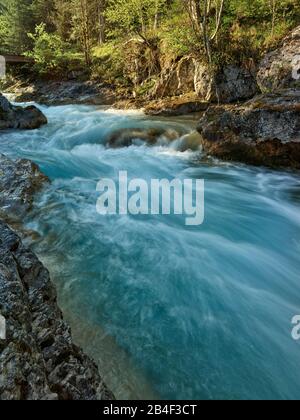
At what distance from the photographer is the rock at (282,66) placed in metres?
8.88

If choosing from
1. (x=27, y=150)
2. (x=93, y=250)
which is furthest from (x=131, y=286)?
(x=27, y=150)

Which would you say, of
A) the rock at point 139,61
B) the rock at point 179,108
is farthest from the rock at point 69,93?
the rock at point 179,108

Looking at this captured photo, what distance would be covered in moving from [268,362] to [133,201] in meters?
3.84

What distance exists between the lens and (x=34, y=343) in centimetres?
205

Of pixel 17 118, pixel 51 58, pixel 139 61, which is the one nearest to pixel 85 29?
pixel 51 58

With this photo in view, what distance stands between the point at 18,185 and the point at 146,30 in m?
13.6

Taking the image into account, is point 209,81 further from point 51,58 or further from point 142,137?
point 51,58

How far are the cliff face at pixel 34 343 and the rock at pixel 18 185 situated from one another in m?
2.16

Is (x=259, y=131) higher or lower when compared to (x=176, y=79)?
lower

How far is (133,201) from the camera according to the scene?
6.18 m

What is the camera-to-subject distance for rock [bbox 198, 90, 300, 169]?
6.93 m

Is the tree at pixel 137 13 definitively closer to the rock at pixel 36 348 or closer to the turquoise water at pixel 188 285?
the turquoise water at pixel 188 285

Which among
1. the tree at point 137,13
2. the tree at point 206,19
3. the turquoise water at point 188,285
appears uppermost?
the tree at point 137,13

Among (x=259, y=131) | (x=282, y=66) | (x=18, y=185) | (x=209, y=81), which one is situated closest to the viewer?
(x=18, y=185)
